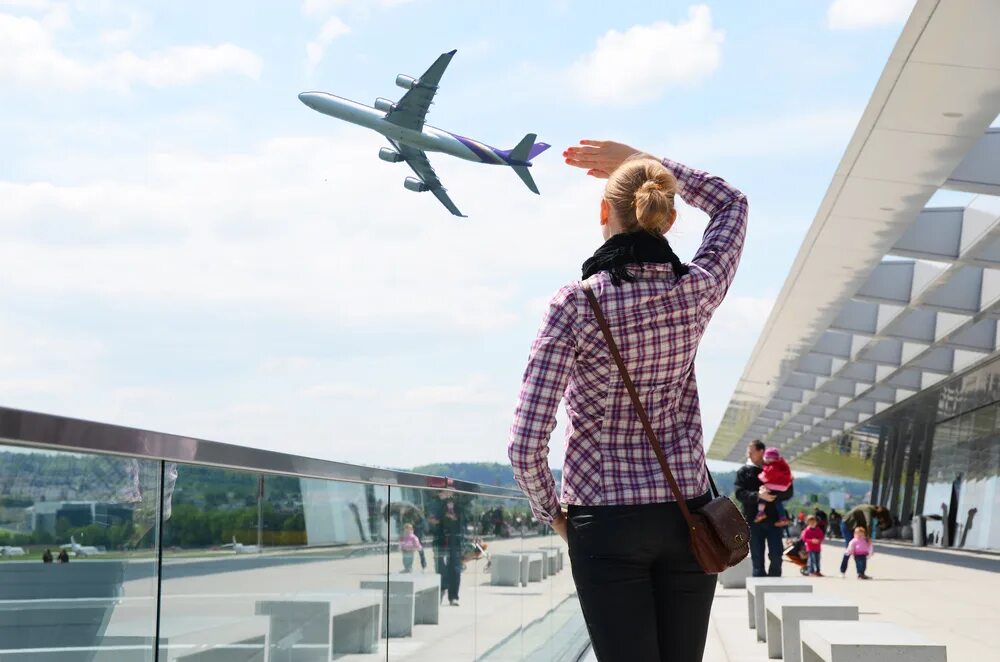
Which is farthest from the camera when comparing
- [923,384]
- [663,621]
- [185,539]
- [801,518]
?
[801,518]

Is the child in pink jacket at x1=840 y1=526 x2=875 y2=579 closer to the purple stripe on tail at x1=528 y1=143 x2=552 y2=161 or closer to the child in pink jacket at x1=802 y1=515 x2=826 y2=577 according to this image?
the child in pink jacket at x1=802 y1=515 x2=826 y2=577

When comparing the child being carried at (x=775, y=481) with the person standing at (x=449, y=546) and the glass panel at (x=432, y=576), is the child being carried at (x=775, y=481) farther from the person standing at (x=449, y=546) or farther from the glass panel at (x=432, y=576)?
the person standing at (x=449, y=546)

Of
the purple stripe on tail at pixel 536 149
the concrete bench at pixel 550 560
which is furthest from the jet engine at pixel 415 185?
the concrete bench at pixel 550 560

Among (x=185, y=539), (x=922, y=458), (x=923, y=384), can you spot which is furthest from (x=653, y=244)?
(x=922, y=458)

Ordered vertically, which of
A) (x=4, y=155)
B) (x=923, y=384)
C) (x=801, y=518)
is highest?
(x=4, y=155)

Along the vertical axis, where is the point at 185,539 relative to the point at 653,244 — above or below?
below

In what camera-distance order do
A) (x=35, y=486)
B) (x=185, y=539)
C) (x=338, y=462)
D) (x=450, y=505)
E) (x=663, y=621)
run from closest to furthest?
(x=35, y=486), (x=185, y=539), (x=663, y=621), (x=338, y=462), (x=450, y=505)

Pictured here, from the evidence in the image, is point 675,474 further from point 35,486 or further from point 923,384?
point 923,384

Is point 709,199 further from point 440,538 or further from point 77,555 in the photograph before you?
point 440,538

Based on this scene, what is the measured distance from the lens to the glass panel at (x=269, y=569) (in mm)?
2328

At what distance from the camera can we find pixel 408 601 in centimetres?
411

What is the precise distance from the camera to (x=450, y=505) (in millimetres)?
5074

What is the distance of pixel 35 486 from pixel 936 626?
1021 cm

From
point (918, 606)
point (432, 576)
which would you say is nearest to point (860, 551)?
point (918, 606)
